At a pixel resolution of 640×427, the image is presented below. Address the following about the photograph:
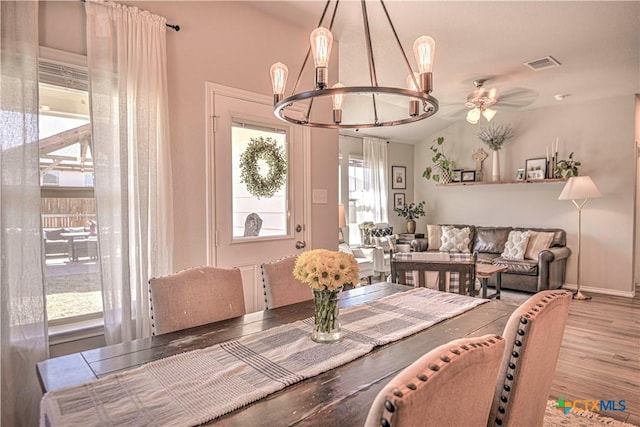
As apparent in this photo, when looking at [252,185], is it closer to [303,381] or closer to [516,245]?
[303,381]

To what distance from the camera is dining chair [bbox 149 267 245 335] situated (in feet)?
5.70

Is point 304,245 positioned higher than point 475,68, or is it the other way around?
point 475,68

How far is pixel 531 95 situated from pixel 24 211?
5811mm

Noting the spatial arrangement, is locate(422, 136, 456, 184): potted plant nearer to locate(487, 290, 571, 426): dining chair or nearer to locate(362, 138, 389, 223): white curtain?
locate(362, 138, 389, 223): white curtain

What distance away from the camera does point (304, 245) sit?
341 cm

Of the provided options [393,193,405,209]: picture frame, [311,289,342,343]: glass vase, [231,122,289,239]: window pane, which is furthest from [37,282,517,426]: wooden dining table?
[393,193,405,209]: picture frame

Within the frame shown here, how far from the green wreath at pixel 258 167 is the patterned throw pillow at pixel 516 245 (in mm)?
4129

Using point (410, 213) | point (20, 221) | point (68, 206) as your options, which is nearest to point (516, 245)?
point (410, 213)

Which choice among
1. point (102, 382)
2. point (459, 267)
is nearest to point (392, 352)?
point (102, 382)

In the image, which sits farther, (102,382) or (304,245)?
(304,245)

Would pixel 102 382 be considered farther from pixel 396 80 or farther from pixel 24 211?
pixel 396 80

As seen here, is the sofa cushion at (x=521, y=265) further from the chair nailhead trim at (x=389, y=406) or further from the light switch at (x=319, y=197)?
the chair nailhead trim at (x=389, y=406)

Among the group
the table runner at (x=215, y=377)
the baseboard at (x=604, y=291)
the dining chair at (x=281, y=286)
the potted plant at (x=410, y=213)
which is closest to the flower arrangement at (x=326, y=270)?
the table runner at (x=215, y=377)

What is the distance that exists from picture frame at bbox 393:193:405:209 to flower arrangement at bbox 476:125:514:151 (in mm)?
1807
